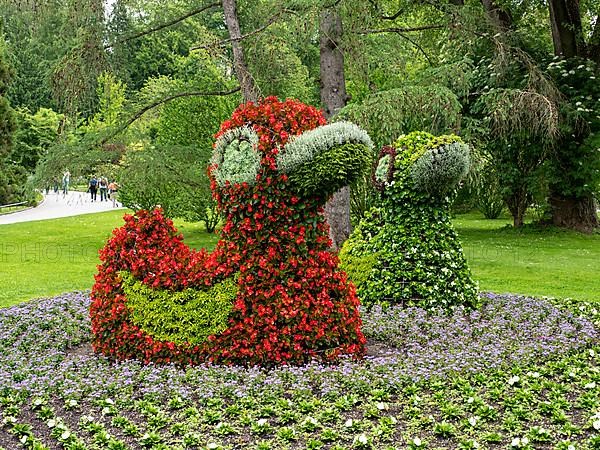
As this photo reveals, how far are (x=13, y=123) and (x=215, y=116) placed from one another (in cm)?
1175

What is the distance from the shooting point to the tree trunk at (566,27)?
18141 millimetres

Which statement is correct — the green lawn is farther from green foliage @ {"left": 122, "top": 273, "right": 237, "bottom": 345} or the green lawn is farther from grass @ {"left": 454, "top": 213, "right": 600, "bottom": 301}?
green foliage @ {"left": 122, "top": 273, "right": 237, "bottom": 345}

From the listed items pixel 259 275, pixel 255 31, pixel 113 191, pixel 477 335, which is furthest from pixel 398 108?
pixel 113 191

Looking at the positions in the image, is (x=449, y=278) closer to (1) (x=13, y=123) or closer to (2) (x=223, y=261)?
(2) (x=223, y=261)

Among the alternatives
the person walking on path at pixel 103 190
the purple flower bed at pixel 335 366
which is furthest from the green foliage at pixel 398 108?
the person walking on path at pixel 103 190

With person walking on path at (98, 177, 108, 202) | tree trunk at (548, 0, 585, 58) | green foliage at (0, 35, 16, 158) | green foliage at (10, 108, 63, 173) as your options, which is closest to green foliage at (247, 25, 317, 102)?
tree trunk at (548, 0, 585, 58)

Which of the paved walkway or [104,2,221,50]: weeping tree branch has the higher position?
[104,2,221,50]: weeping tree branch

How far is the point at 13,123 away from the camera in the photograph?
86.4 ft

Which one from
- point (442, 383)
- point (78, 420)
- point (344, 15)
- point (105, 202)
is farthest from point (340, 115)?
point (105, 202)

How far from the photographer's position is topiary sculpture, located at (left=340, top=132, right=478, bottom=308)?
7547mm

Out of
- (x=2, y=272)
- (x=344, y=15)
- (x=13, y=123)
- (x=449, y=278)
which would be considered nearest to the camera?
(x=449, y=278)

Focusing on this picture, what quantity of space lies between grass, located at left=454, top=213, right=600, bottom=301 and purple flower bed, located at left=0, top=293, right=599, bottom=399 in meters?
3.35

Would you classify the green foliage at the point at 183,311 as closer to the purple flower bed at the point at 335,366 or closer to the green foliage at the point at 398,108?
the purple flower bed at the point at 335,366

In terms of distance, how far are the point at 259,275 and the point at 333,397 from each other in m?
1.27
